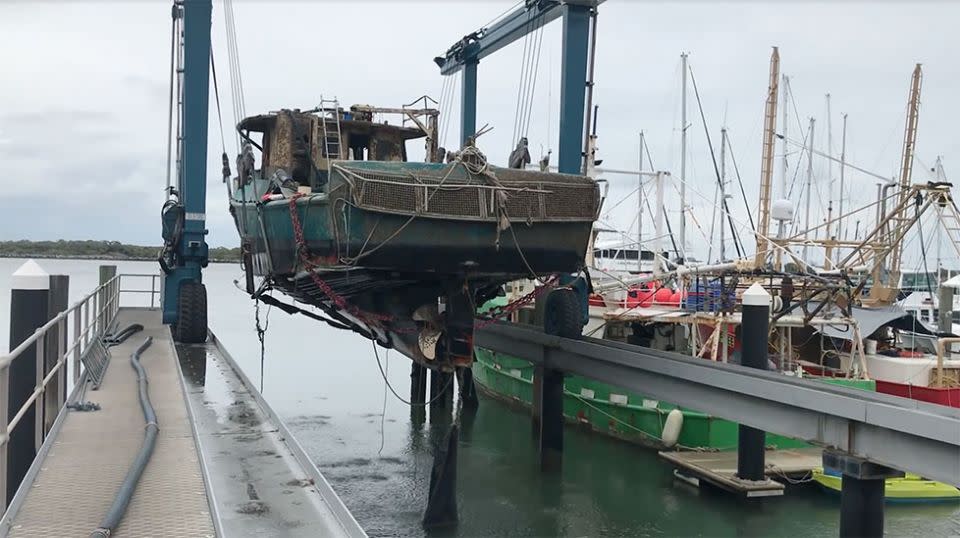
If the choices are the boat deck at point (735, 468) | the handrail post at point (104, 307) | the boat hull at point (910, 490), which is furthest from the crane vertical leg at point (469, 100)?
the boat hull at point (910, 490)

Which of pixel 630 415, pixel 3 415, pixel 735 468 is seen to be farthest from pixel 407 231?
pixel 630 415

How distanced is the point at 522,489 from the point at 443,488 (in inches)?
120

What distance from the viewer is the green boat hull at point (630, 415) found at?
14.1 metres

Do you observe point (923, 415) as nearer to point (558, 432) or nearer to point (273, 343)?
point (558, 432)

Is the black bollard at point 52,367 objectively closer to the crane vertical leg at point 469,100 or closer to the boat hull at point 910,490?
the boat hull at point 910,490

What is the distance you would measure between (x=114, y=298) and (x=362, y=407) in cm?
678

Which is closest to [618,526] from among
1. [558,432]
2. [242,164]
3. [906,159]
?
[558,432]

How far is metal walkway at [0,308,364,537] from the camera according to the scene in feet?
17.3

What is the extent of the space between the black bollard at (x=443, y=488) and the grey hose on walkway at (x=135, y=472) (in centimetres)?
348

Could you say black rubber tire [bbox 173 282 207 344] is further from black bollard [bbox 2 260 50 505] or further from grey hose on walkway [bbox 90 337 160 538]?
black bollard [bbox 2 260 50 505]

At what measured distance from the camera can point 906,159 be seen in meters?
22.1

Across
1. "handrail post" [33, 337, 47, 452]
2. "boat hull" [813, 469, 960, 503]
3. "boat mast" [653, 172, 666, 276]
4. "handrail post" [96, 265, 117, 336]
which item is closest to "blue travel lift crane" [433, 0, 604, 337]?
"boat hull" [813, 469, 960, 503]

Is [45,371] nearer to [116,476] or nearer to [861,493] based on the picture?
[116,476]

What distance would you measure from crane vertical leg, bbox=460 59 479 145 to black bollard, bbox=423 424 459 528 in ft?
29.3
